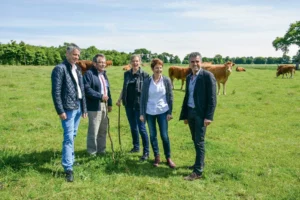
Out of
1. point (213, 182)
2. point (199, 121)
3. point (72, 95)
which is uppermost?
point (72, 95)

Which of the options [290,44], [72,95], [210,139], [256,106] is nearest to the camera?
[72,95]

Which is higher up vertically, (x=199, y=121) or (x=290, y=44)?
(x=290, y=44)

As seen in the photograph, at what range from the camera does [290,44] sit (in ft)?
198

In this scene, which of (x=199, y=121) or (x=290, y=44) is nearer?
(x=199, y=121)

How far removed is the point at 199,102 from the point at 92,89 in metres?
2.24

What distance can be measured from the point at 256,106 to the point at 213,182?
8.46 metres

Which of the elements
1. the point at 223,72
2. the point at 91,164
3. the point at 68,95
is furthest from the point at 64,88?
the point at 223,72

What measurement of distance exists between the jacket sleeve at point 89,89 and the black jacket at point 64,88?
59cm

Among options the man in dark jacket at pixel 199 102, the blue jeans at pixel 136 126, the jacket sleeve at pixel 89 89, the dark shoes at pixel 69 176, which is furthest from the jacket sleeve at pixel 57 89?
the man in dark jacket at pixel 199 102

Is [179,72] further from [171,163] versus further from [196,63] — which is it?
[196,63]

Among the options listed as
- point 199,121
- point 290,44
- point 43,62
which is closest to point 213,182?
point 199,121

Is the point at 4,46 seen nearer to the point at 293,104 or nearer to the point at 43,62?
the point at 43,62

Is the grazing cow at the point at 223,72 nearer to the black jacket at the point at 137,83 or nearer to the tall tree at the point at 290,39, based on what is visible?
the black jacket at the point at 137,83

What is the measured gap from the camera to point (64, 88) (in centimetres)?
469
